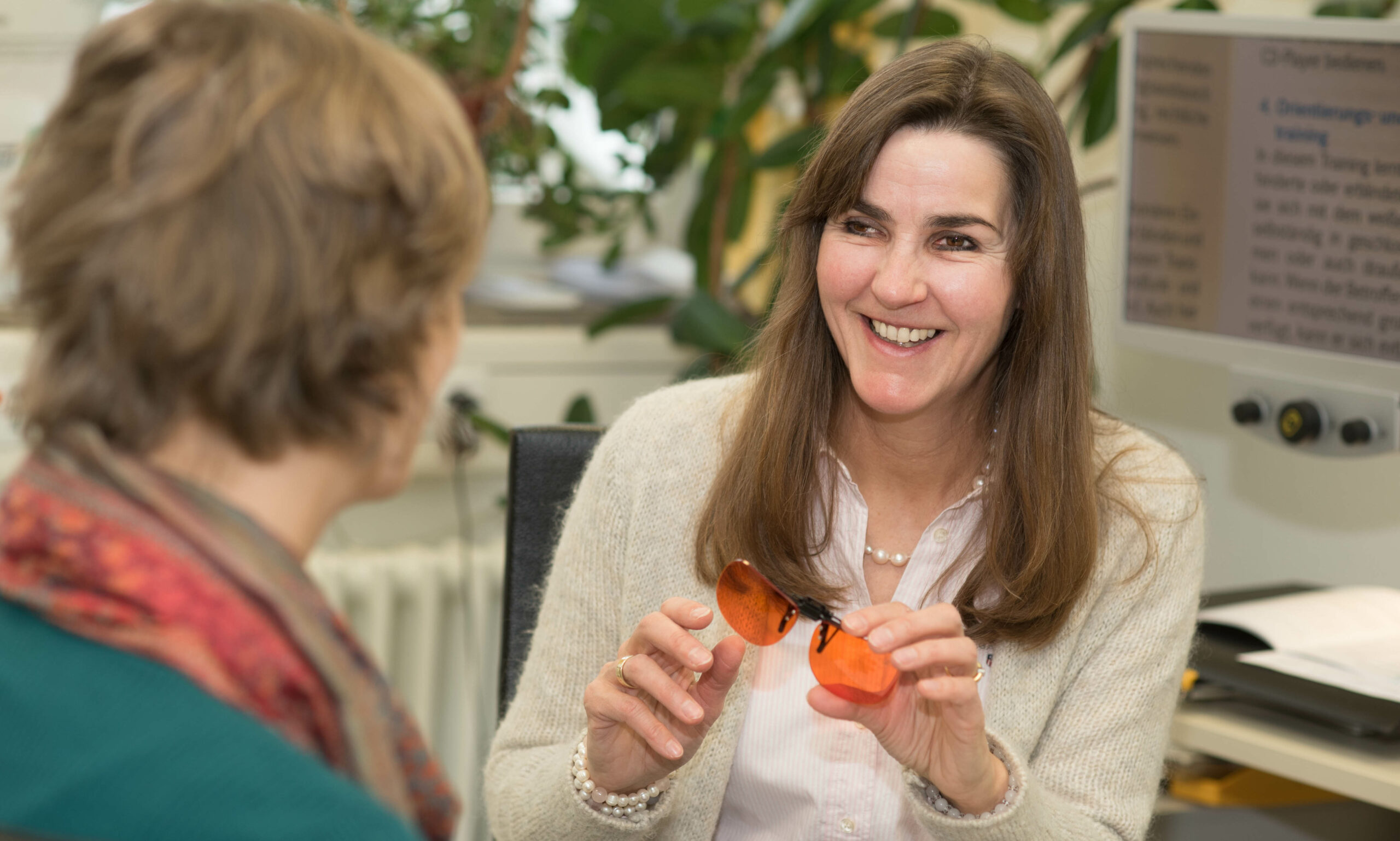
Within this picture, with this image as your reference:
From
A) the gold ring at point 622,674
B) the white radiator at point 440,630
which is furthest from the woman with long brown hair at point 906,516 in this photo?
the white radiator at point 440,630

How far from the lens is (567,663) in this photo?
1312mm

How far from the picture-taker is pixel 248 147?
2.04 feet

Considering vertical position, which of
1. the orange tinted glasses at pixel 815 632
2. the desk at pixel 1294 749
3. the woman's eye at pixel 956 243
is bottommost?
the desk at pixel 1294 749

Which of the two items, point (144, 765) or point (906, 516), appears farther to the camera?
point (906, 516)

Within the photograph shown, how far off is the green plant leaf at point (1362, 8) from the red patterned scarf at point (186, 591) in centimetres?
158

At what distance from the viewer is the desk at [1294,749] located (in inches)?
53.0

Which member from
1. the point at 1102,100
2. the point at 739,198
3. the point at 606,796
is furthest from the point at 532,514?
the point at 1102,100

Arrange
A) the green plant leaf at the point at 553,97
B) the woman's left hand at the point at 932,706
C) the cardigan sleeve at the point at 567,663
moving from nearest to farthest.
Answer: the woman's left hand at the point at 932,706 < the cardigan sleeve at the point at 567,663 < the green plant leaf at the point at 553,97

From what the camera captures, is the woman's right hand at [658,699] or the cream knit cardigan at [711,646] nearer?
the woman's right hand at [658,699]

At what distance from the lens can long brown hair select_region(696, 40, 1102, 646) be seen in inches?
50.5

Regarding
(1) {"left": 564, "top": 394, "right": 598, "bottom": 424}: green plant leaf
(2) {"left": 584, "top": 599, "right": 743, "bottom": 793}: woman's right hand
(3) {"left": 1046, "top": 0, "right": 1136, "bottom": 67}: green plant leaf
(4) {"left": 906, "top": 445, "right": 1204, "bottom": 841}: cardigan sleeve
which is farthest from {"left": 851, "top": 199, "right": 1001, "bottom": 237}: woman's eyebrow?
(1) {"left": 564, "top": 394, "right": 598, "bottom": 424}: green plant leaf

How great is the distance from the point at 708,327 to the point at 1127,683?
3.26 feet

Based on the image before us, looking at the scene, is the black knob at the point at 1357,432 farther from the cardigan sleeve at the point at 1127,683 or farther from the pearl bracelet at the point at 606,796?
the pearl bracelet at the point at 606,796

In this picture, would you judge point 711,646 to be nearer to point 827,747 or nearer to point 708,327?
point 827,747
